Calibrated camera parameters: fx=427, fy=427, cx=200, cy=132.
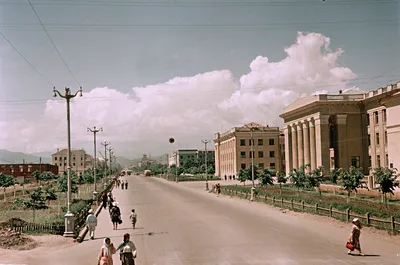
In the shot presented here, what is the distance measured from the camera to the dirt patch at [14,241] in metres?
17.2

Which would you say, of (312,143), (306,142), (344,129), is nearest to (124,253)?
(344,129)

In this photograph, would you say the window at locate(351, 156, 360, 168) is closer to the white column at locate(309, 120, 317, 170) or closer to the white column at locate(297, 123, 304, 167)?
the white column at locate(309, 120, 317, 170)

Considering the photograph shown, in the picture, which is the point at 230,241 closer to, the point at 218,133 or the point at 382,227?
the point at 382,227

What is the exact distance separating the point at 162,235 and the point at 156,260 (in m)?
5.88

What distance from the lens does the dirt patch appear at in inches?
677

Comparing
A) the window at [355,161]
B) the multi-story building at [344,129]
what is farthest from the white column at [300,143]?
the window at [355,161]

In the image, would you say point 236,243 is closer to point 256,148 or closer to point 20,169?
point 256,148

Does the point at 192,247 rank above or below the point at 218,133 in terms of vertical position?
below

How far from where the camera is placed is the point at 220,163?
134 m

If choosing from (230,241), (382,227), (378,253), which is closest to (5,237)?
(230,241)

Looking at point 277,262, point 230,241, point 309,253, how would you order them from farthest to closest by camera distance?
point 230,241, point 309,253, point 277,262

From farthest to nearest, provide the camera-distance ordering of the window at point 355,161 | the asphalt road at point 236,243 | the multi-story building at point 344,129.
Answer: the window at point 355,161
the multi-story building at point 344,129
the asphalt road at point 236,243

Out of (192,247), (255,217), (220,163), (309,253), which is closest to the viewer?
(309,253)

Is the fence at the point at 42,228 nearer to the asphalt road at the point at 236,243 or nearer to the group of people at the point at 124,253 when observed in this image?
the asphalt road at the point at 236,243
